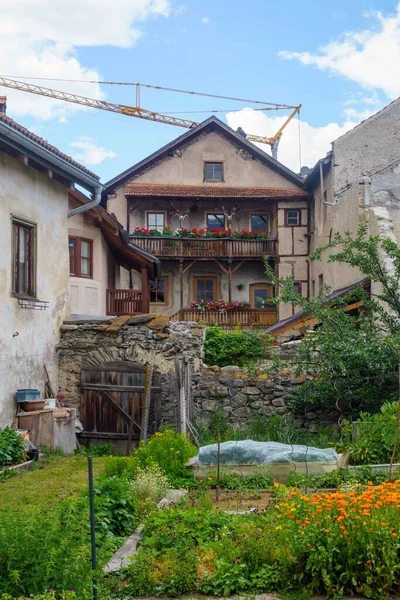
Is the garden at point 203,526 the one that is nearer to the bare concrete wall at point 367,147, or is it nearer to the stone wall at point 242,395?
the stone wall at point 242,395

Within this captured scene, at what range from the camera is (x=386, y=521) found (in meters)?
4.68

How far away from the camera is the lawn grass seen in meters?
7.23

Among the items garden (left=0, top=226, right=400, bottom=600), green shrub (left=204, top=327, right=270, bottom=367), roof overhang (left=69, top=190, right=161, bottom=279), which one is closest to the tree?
garden (left=0, top=226, right=400, bottom=600)

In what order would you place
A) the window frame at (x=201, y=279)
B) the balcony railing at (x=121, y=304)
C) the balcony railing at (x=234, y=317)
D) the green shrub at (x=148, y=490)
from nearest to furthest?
the green shrub at (x=148, y=490) → the balcony railing at (x=121, y=304) → the balcony railing at (x=234, y=317) → the window frame at (x=201, y=279)

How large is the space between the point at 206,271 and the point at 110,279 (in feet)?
31.0

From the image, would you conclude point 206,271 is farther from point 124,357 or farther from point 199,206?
point 124,357

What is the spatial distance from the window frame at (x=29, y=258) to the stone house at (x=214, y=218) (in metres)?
15.2

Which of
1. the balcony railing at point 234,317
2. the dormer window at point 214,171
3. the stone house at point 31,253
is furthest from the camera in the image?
the dormer window at point 214,171

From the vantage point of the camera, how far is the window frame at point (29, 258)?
11031mm

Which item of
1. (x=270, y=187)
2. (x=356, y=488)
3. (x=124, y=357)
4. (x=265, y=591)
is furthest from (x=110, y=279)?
(x=265, y=591)

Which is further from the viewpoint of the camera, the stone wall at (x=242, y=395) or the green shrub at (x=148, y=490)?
the stone wall at (x=242, y=395)

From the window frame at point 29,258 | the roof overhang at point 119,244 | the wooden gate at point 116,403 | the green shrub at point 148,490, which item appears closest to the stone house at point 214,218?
the roof overhang at point 119,244

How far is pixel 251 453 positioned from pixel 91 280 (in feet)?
35.4

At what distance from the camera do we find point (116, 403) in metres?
12.4
